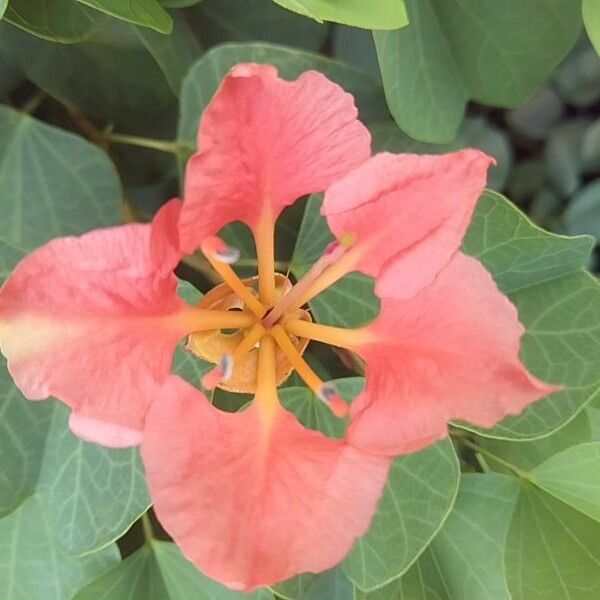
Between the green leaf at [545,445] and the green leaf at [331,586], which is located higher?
the green leaf at [545,445]

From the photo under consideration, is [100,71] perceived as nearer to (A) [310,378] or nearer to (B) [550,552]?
(A) [310,378]

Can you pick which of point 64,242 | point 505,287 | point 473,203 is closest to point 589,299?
point 505,287

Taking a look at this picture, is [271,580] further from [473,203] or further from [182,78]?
[182,78]

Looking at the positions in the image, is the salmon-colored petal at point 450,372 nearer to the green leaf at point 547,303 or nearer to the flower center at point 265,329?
the flower center at point 265,329

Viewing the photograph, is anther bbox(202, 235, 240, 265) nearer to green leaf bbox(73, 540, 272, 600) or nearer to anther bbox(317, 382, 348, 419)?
anther bbox(317, 382, 348, 419)

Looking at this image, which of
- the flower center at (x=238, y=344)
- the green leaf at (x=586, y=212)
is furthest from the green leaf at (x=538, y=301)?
the green leaf at (x=586, y=212)

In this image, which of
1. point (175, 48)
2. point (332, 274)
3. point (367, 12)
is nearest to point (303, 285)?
point (332, 274)
